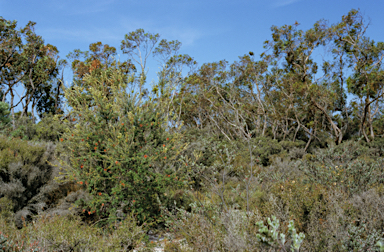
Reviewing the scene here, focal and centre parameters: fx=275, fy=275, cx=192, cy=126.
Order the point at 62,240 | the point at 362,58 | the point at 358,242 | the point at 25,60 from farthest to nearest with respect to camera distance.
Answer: the point at 25,60 → the point at 362,58 → the point at 62,240 → the point at 358,242

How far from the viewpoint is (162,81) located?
712cm

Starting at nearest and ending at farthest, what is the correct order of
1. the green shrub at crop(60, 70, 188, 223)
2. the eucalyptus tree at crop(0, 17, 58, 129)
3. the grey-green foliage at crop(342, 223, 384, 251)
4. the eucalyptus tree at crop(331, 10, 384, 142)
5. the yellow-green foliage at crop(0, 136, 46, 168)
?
the grey-green foliage at crop(342, 223, 384, 251)
the green shrub at crop(60, 70, 188, 223)
the yellow-green foliage at crop(0, 136, 46, 168)
the eucalyptus tree at crop(331, 10, 384, 142)
the eucalyptus tree at crop(0, 17, 58, 129)

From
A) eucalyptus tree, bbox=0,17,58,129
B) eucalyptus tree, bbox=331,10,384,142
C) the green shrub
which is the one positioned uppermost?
eucalyptus tree, bbox=0,17,58,129

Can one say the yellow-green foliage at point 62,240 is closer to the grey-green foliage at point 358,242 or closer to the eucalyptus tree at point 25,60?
the grey-green foliage at point 358,242

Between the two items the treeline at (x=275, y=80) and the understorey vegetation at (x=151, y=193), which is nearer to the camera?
the understorey vegetation at (x=151, y=193)

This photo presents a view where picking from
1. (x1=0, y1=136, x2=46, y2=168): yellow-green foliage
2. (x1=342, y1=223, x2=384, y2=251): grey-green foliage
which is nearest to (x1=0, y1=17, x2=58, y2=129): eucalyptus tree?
(x1=0, y1=136, x2=46, y2=168): yellow-green foliage

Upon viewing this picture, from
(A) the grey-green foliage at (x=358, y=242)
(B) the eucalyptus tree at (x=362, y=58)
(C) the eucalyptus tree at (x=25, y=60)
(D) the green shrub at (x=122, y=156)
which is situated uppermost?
(C) the eucalyptus tree at (x=25, y=60)

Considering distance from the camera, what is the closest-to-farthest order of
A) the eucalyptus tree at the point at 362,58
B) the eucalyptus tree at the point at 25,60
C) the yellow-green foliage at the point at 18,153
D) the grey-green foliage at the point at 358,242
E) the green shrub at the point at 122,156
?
the grey-green foliage at the point at 358,242 → the green shrub at the point at 122,156 → the yellow-green foliage at the point at 18,153 → the eucalyptus tree at the point at 362,58 → the eucalyptus tree at the point at 25,60

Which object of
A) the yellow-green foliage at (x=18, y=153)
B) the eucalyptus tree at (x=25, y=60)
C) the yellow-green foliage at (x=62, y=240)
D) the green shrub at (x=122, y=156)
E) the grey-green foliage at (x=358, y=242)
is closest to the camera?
the grey-green foliage at (x=358, y=242)

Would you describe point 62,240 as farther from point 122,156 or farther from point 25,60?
point 25,60

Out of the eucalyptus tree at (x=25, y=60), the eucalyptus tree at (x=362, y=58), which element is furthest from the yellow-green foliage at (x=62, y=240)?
the eucalyptus tree at (x=25, y=60)

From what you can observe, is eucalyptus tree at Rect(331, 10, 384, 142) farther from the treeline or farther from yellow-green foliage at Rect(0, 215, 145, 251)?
yellow-green foliage at Rect(0, 215, 145, 251)

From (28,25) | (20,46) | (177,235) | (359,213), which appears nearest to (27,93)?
(20,46)

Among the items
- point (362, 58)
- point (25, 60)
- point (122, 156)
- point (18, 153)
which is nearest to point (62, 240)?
point (122, 156)
